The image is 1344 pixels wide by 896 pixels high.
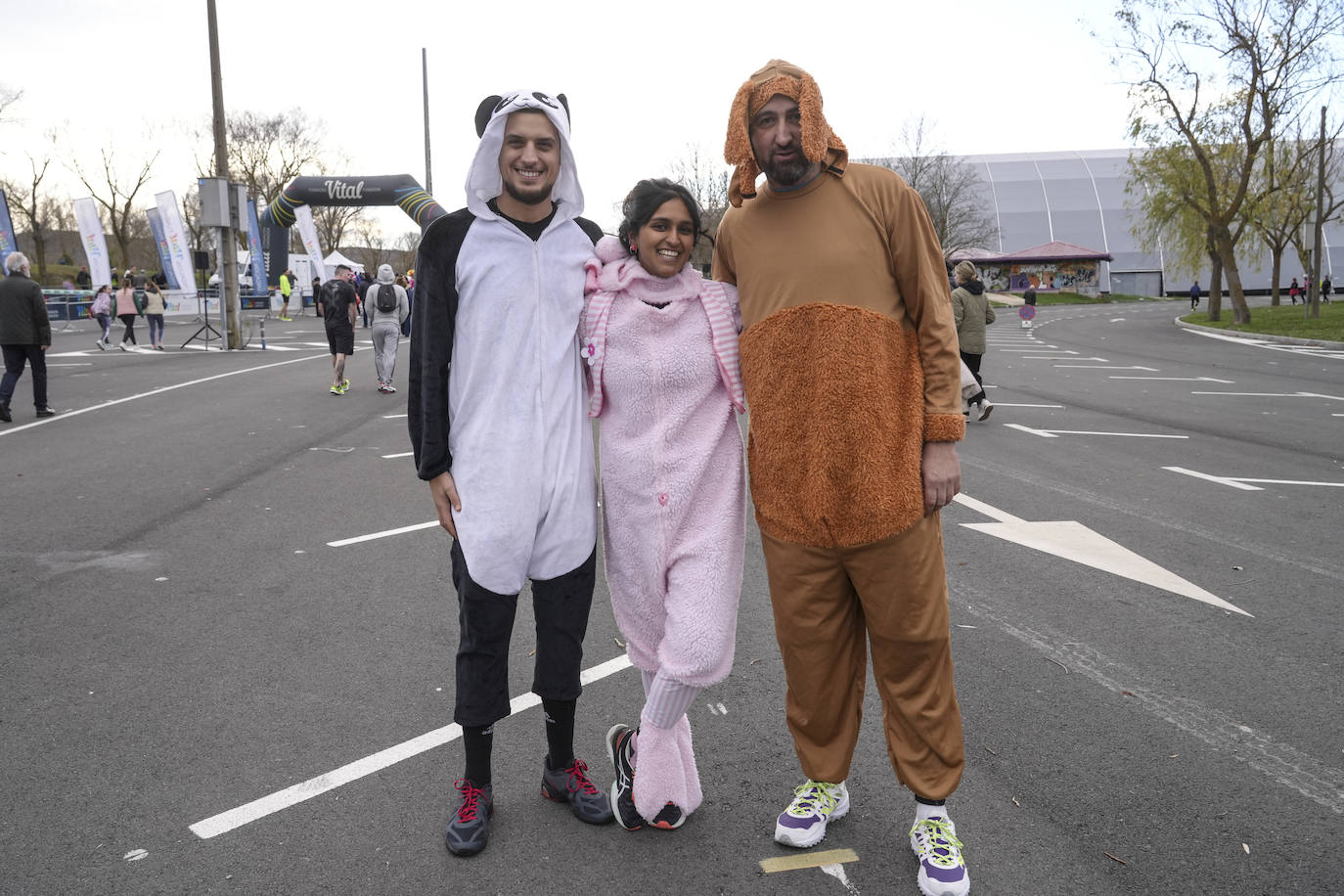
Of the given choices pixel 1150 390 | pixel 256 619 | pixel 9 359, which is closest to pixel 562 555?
pixel 256 619

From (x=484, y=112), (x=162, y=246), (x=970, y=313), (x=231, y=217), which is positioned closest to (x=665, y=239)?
(x=484, y=112)

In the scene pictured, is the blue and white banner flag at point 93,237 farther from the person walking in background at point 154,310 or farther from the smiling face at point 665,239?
the smiling face at point 665,239

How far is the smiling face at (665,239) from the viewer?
2725 mm

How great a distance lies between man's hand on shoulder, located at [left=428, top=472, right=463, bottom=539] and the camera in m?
2.79

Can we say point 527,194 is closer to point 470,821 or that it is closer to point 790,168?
point 790,168


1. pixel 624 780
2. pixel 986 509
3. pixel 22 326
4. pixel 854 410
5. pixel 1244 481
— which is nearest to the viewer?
pixel 854 410

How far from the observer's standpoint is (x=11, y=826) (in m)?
2.85

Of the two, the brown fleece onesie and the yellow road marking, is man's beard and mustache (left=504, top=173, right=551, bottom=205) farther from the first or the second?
the yellow road marking

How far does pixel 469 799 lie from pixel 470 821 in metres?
0.08

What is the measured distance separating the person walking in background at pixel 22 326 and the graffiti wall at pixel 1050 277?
6091 centimetres

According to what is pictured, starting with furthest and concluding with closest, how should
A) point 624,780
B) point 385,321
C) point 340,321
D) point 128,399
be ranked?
point 385,321
point 340,321
point 128,399
point 624,780

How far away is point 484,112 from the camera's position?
287 centimetres

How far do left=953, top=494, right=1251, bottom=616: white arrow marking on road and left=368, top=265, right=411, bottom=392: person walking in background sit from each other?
10.0 m

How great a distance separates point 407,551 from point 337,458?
3.65m
